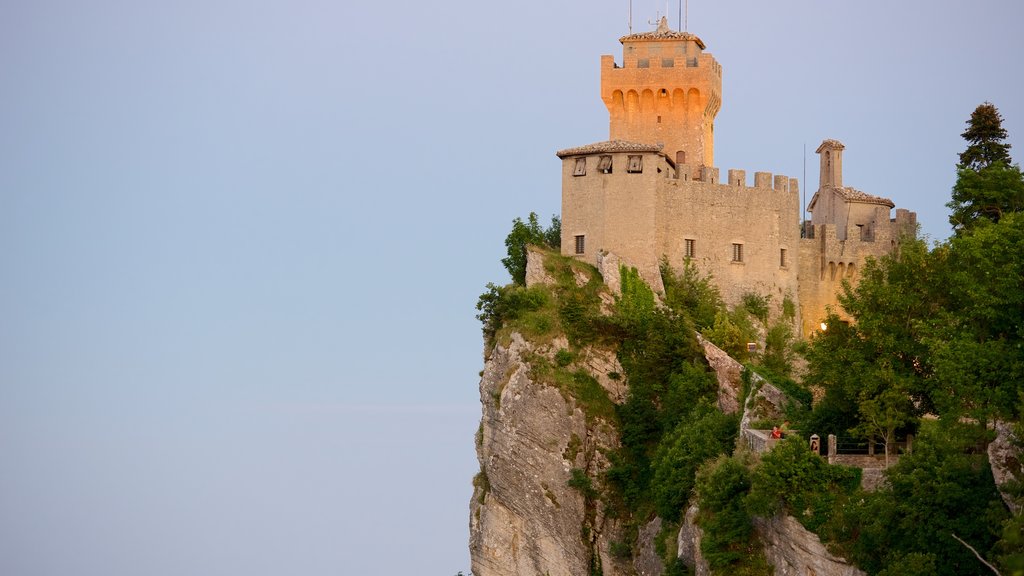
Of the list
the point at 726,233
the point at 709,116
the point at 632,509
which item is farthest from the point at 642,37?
the point at 632,509

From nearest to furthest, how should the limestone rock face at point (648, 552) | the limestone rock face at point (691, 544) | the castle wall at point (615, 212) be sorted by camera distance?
the limestone rock face at point (691, 544), the limestone rock face at point (648, 552), the castle wall at point (615, 212)

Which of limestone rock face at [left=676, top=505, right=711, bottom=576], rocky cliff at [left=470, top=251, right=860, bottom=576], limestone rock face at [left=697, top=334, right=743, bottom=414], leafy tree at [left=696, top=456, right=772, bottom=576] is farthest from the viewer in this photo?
rocky cliff at [left=470, top=251, right=860, bottom=576]

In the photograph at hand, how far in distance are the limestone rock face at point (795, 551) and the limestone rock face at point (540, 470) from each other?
16717mm

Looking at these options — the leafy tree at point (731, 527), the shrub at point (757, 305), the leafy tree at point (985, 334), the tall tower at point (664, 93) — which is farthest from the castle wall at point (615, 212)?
the leafy tree at point (985, 334)

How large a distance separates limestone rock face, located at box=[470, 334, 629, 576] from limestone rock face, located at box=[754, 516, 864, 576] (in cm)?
1672

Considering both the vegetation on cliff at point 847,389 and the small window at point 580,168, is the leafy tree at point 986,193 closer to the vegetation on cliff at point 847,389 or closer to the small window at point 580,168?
the vegetation on cliff at point 847,389

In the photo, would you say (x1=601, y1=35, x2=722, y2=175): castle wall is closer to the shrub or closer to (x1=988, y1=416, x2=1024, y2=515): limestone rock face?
the shrub

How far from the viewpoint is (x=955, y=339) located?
56.7 metres

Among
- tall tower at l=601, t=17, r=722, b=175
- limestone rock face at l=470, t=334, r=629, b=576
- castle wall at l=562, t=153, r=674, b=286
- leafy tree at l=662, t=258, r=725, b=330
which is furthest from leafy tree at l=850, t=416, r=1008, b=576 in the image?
tall tower at l=601, t=17, r=722, b=175

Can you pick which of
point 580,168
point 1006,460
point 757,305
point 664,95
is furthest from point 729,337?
point 1006,460

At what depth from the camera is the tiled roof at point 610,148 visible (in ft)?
269

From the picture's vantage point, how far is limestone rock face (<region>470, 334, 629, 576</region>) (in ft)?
260

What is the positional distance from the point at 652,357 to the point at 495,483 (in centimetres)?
915

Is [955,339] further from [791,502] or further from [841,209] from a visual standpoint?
[841,209]
